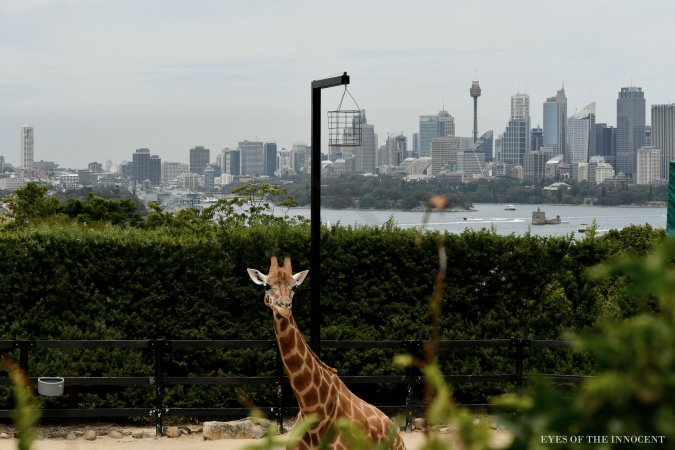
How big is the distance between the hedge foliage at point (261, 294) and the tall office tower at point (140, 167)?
74.5 meters

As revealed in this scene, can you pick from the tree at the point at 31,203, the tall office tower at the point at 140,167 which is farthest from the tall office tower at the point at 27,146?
the tree at the point at 31,203

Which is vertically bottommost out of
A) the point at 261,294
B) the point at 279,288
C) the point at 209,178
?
the point at 261,294

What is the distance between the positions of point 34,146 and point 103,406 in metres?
104

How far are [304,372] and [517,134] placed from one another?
10186 centimetres

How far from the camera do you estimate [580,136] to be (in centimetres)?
11531

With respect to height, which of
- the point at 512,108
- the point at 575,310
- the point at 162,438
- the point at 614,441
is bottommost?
the point at 162,438

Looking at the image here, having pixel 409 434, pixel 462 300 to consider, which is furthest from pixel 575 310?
pixel 409 434

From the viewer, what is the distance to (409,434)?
41.6 ft

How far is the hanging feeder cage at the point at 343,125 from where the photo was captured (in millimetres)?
13398

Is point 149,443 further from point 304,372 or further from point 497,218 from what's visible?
point 497,218

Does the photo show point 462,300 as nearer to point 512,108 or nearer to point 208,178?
point 208,178

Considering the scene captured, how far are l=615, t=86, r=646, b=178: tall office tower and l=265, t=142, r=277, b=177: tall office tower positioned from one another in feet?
115

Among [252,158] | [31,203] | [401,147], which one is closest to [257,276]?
[31,203]

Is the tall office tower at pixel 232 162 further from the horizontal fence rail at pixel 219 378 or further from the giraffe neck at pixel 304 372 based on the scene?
the giraffe neck at pixel 304 372
